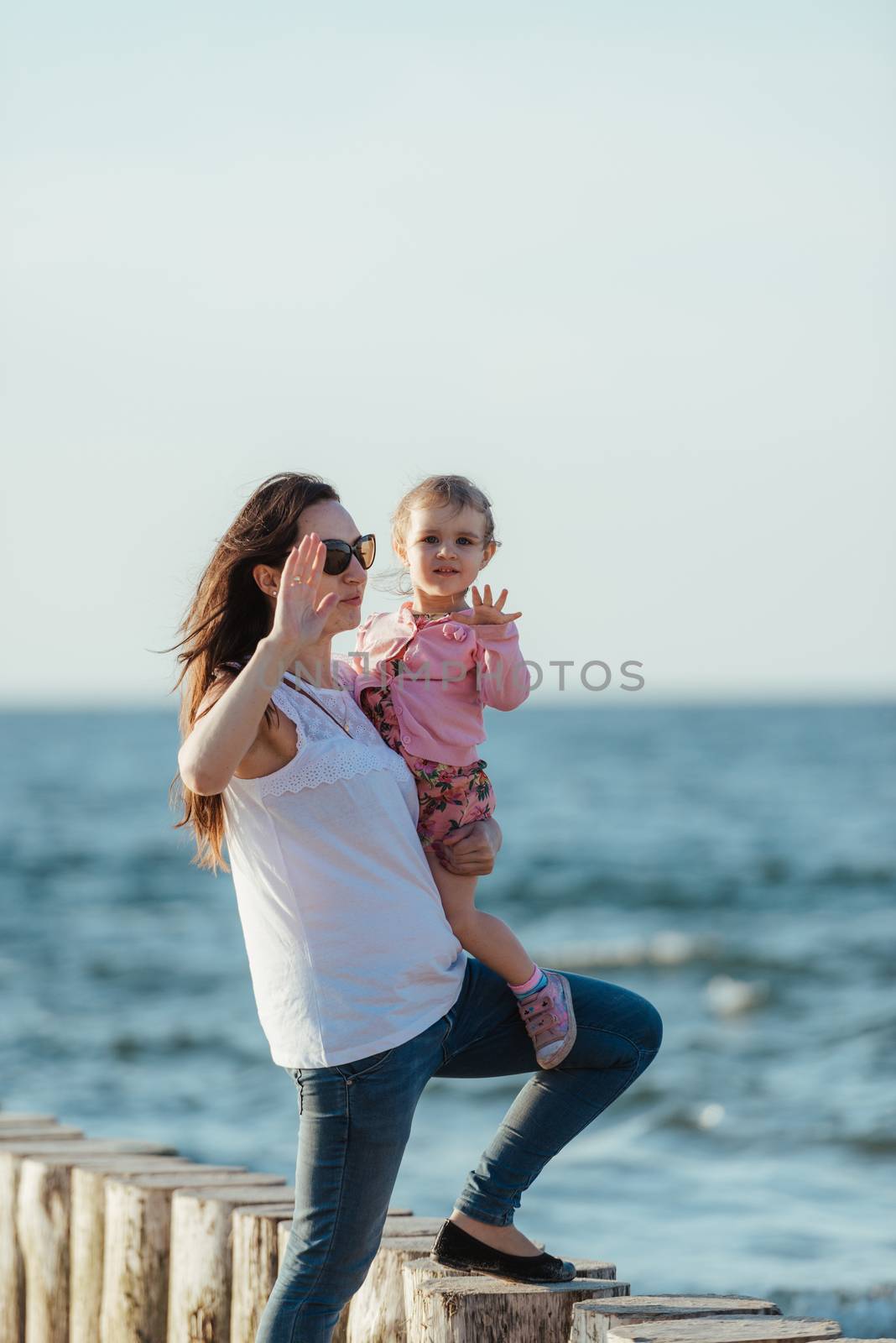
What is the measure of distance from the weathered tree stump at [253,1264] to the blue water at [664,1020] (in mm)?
1878

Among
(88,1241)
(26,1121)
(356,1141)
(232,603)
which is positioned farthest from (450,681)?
(26,1121)

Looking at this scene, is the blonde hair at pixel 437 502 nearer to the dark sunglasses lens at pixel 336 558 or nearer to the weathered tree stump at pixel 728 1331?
the dark sunglasses lens at pixel 336 558

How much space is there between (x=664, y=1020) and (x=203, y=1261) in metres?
10.2

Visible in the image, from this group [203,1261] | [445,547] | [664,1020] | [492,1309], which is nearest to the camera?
[492,1309]

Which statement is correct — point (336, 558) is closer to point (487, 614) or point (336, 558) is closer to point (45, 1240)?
point (487, 614)

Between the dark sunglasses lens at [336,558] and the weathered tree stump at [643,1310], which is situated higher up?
the dark sunglasses lens at [336,558]

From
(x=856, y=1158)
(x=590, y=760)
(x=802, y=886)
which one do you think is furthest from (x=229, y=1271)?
(x=590, y=760)

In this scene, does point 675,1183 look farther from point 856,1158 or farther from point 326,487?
point 326,487

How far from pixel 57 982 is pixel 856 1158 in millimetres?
9748

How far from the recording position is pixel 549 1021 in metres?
3.54

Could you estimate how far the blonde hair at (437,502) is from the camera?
3.75 metres

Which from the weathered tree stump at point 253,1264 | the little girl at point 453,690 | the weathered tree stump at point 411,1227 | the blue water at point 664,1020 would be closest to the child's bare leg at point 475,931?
the little girl at point 453,690

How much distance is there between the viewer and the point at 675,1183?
8898 millimetres

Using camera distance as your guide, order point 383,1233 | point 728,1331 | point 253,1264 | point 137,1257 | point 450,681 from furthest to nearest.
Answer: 1. point 137,1257
2. point 253,1264
3. point 383,1233
4. point 450,681
5. point 728,1331
